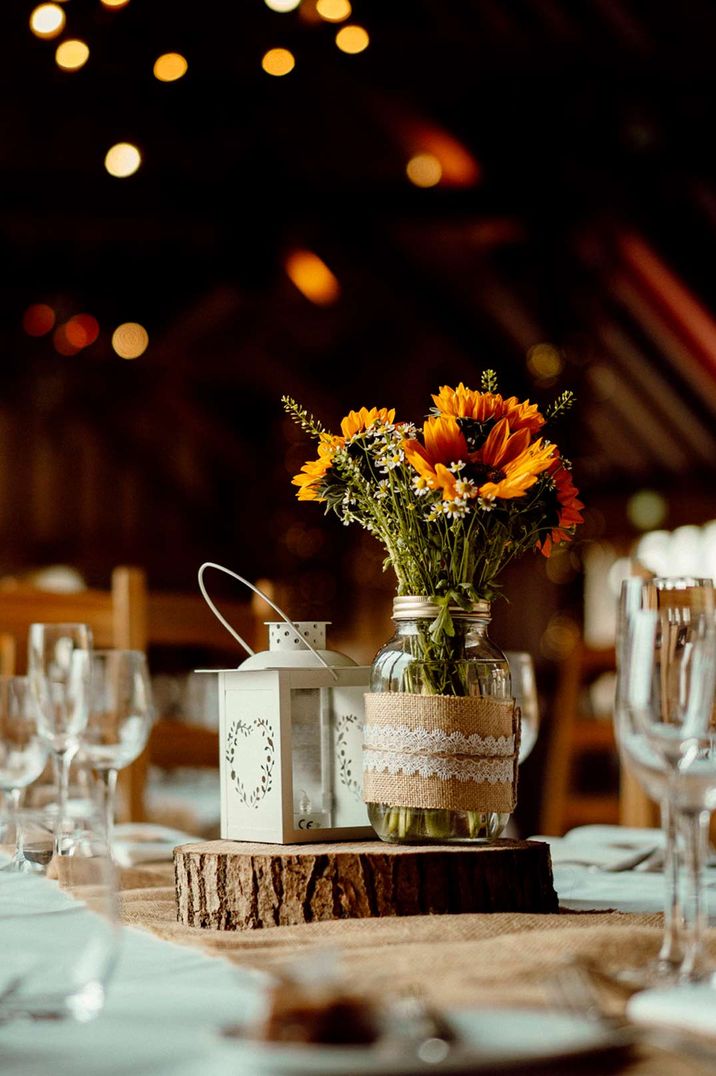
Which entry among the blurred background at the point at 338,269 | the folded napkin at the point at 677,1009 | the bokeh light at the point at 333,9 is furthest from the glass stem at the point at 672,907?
the bokeh light at the point at 333,9

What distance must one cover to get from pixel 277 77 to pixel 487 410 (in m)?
4.47

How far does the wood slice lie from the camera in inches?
46.3

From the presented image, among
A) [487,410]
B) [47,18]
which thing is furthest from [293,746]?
[47,18]

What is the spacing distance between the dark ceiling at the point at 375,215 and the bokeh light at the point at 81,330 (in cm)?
13

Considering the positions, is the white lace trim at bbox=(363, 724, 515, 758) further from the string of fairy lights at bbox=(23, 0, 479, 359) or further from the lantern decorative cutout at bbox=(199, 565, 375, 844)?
the string of fairy lights at bbox=(23, 0, 479, 359)

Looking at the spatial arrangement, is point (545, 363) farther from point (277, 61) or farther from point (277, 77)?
point (277, 61)

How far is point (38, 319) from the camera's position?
9.59 m

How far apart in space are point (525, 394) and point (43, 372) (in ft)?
14.3

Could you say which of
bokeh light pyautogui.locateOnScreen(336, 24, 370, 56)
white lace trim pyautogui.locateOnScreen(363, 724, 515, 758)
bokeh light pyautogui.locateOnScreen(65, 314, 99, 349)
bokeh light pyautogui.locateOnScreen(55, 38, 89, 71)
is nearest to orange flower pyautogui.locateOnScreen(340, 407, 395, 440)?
white lace trim pyautogui.locateOnScreen(363, 724, 515, 758)

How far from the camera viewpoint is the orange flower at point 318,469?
4.18 feet

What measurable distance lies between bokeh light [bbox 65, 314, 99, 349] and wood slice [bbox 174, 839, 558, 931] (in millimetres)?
8767

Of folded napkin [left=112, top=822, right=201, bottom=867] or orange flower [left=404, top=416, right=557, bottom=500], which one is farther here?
folded napkin [left=112, top=822, right=201, bottom=867]

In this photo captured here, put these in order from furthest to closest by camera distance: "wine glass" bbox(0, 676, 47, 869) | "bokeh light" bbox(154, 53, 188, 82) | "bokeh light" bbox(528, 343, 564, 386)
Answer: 1. "bokeh light" bbox(528, 343, 564, 386)
2. "bokeh light" bbox(154, 53, 188, 82)
3. "wine glass" bbox(0, 676, 47, 869)

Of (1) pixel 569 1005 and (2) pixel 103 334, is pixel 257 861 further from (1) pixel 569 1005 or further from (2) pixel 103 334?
(2) pixel 103 334
